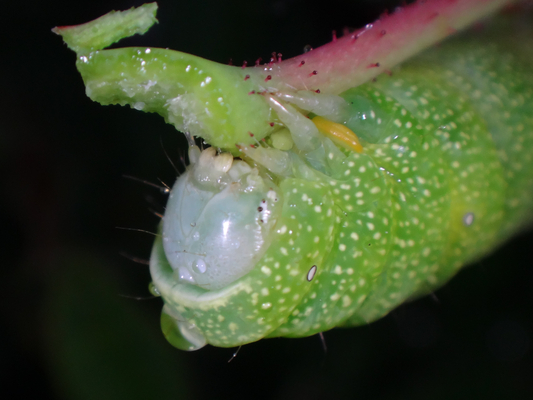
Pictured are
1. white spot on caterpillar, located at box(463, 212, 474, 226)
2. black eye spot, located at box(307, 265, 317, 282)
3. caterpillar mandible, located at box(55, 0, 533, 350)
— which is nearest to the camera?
caterpillar mandible, located at box(55, 0, 533, 350)

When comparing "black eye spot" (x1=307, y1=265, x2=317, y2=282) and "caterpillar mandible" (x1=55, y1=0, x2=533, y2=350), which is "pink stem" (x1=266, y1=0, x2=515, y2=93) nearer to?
"caterpillar mandible" (x1=55, y1=0, x2=533, y2=350)

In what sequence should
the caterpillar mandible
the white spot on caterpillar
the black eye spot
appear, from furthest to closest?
Answer: the white spot on caterpillar
the black eye spot
the caterpillar mandible

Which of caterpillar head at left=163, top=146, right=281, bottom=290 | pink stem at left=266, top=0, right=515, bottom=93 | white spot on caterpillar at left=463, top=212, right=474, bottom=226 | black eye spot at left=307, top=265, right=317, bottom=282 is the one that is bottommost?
white spot on caterpillar at left=463, top=212, right=474, bottom=226

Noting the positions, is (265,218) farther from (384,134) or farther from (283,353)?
(283,353)

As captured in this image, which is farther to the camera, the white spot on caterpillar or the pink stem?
the white spot on caterpillar

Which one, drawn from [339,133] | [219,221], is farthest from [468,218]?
[219,221]

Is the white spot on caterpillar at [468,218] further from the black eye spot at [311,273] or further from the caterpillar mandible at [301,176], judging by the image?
the black eye spot at [311,273]

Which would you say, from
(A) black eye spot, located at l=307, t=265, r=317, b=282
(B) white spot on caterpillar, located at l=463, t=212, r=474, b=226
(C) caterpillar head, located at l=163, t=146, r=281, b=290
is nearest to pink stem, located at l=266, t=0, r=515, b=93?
(C) caterpillar head, located at l=163, t=146, r=281, b=290
